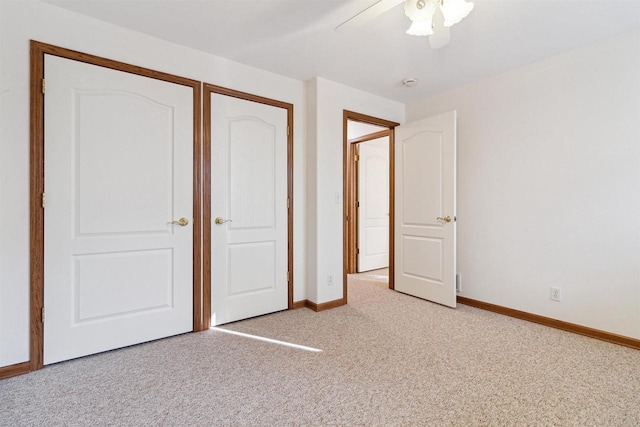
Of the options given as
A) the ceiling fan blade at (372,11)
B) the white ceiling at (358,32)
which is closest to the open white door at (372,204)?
the white ceiling at (358,32)

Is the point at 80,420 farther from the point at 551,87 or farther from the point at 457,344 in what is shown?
the point at 551,87

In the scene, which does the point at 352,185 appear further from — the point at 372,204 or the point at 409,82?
the point at 409,82

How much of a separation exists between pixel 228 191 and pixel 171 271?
2.63 ft

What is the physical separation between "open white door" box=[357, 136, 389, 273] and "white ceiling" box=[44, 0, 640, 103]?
2.10m

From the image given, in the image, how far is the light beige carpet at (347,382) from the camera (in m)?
1.53

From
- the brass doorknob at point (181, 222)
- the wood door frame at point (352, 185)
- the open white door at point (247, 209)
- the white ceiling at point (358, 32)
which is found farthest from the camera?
the wood door frame at point (352, 185)

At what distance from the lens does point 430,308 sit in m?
3.17

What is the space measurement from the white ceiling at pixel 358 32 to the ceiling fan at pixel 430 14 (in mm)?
288

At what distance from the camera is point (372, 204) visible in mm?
5121

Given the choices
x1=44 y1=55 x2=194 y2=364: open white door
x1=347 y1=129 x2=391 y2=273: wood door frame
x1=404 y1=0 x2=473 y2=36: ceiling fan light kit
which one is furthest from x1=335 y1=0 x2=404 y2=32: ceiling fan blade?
x1=347 y1=129 x2=391 y2=273: wood door frame

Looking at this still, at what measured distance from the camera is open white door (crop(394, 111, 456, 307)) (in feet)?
10.5

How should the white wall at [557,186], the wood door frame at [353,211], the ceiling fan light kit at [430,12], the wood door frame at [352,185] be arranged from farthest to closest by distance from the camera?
the wood door frame at [353,211]
the wood door frame at [352,185]
the white wall at [557,186]
the ceiling fan light kit at [430,12]

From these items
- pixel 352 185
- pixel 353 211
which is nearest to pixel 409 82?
pixel 352 185

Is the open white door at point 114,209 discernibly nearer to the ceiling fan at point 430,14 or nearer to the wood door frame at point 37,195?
the wood door frame at point 37,195
